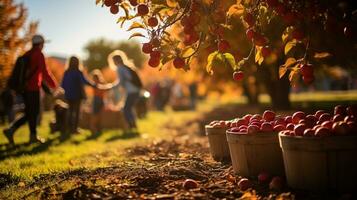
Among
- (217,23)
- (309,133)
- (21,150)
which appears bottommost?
(21,150)

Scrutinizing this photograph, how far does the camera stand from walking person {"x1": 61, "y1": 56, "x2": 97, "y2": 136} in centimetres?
1352

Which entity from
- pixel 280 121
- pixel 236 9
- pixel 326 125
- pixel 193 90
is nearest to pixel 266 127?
pixel 280 121

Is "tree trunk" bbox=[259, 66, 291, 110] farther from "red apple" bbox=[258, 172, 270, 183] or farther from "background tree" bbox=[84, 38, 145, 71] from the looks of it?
"background tree" bbox=[84, 38, 145, 71]

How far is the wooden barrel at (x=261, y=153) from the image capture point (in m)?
5.51

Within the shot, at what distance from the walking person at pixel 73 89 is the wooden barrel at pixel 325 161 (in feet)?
31.2

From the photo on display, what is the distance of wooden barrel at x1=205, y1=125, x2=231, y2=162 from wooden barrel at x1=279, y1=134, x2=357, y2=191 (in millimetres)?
2381

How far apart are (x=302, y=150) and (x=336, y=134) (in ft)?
1.19

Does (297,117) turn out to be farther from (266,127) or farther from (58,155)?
(58,155)

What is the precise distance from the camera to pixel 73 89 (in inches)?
532

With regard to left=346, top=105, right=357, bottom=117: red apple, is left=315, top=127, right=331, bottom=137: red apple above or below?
below

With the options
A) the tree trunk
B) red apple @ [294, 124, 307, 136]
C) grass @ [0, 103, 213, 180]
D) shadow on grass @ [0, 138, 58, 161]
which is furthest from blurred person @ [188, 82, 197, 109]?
red apple @ [294, 124, 307, 136]

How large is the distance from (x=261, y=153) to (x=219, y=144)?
5.78 ft

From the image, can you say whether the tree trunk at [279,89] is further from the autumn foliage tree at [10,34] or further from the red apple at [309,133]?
the red apple at [309,133]

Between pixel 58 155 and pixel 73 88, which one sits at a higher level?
pixel 73 88
